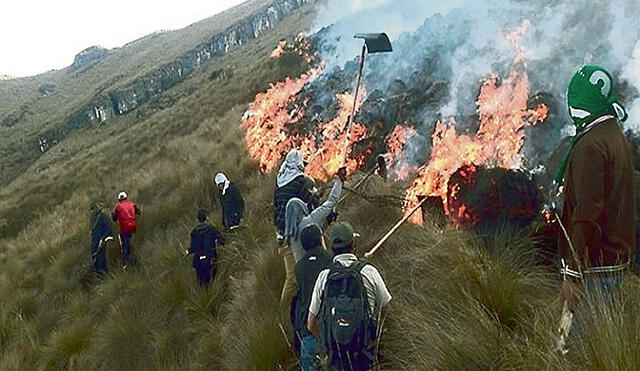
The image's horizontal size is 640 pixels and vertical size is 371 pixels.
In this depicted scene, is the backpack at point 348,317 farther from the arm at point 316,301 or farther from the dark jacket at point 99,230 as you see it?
the dark jacket at point 99,230

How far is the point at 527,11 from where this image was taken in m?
11.3

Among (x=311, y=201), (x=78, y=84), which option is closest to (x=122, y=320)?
(x=311, y=201)

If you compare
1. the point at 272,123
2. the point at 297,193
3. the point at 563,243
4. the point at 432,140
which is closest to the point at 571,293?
the point at 563,243

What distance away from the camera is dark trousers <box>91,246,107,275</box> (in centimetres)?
1086

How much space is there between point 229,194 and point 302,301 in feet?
16.2

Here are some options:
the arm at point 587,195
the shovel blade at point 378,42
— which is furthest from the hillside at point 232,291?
the shovel blade at point 378,42

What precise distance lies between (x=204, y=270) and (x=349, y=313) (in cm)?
469

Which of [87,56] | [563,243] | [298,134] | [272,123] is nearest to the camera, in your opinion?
[563,243]

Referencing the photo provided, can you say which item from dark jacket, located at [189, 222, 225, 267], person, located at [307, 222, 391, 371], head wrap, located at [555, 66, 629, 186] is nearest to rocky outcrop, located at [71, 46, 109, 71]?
dark jacket, located at [189, 222, 225, 267]

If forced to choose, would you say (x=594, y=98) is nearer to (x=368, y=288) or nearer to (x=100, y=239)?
(x=368, y=288)

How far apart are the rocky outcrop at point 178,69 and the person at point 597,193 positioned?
153ft

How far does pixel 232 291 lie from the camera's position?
753 cm

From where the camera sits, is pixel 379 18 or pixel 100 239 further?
pixel 379 18

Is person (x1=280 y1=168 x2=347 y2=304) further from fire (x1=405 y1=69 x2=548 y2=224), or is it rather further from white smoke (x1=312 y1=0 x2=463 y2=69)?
white smoke (x1=312 y1=0 x2=463 y2=69)
